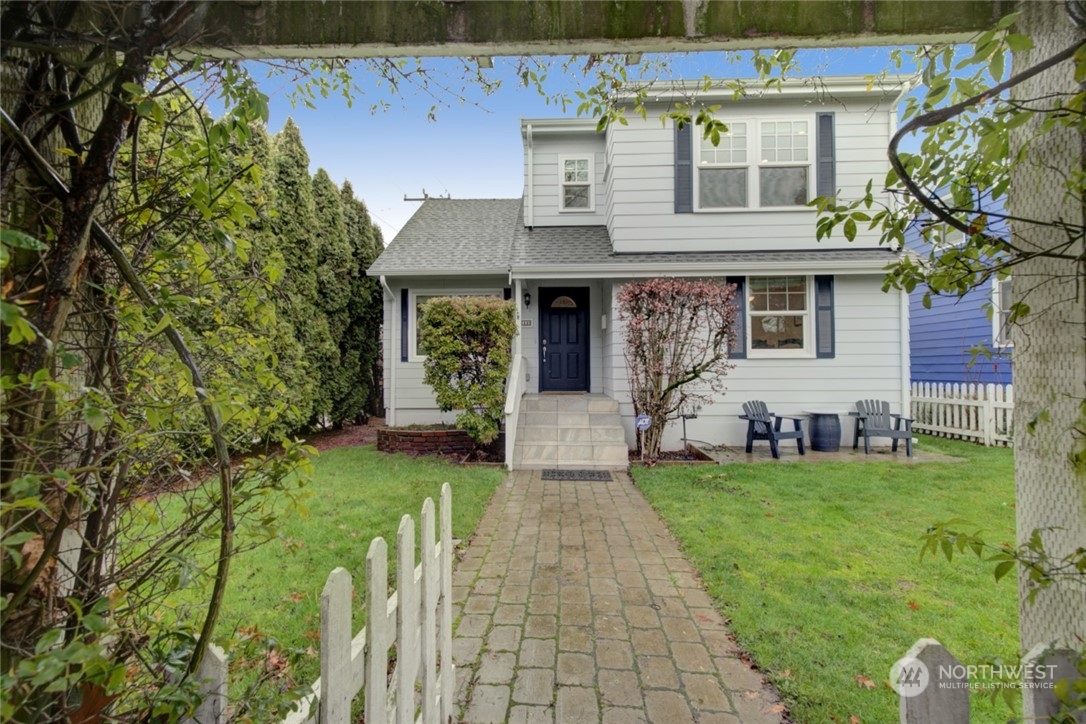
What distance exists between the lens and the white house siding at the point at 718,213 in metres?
8.48

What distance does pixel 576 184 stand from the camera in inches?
409

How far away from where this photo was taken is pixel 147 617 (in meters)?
1.09

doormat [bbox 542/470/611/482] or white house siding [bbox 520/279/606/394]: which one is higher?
white house siding [bbox 520/279/606/394]

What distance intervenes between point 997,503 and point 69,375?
22.7 ft

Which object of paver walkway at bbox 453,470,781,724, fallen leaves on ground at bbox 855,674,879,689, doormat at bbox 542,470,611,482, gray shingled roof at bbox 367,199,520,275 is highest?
gray shingled roof at bbox 367,199,520,275

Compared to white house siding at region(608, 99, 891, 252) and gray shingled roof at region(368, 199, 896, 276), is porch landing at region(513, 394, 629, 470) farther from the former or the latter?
white house siding at region(608, 99, 891, 252)

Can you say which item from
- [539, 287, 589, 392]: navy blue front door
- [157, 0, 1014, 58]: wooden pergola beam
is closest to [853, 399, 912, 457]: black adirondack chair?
[539, 287, 589, 392]: navy blue front door

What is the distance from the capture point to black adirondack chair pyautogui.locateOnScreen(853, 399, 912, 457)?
7.53 metres

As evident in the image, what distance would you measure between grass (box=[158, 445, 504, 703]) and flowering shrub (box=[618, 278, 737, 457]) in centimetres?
261

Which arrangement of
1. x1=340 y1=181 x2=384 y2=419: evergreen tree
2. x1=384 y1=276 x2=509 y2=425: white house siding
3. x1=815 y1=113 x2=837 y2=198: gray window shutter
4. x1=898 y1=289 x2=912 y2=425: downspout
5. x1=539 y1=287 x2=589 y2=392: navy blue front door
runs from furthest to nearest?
x1=340 y1=181 x2=384 y2=419: evergreen tree, x1=539 y1=287 x2=589 y2=392: navy blue front door, x1=384 y1=276 x2=509 y2=425: white house siding, x1=815 y1=113 x2=837 y2=198: gray window shutter, x1=898 y1=289 x2=912 y2=425: downspout

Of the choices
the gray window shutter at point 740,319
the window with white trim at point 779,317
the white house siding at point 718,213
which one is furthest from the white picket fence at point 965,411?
the gray window shutter at point 740,319

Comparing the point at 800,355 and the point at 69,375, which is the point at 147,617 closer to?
the point at 69,375

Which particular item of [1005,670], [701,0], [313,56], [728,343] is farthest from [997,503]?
[313,56]

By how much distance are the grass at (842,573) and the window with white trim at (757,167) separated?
195 inches
